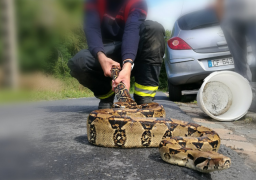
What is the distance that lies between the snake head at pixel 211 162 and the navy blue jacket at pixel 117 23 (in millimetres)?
1823

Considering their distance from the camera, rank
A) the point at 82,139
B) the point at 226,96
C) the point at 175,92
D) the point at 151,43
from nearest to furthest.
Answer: the point at 82,139 < the point at 151,43 < the point at 226,96 < the point at 175,92

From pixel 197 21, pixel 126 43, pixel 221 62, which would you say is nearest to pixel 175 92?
pixel 221 62

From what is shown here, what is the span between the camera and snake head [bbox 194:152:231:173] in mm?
1742

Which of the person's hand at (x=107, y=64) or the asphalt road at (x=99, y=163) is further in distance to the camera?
the person's hand at (x=107, y=64)

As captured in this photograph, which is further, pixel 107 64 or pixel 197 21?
pixel 197 21

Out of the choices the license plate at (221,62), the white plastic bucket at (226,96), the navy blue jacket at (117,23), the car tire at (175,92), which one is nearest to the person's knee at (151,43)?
the navy blue jacket at (117,23)

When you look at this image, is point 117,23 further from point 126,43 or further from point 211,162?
point 211,162

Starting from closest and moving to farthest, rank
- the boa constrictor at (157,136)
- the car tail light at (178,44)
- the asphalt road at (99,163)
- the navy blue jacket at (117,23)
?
the asphalt road at (99,163) < the boa constrictor at (157,136) < the navy blue jacket at (117,23) < the car tail light at (178,44)

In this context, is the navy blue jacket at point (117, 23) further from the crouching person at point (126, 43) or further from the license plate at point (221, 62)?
the license plate at point (221, 62)

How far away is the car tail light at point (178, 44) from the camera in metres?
6.06

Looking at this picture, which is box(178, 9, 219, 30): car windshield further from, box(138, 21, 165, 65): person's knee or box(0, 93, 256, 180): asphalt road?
box(0, 93, 256, 180): asphalt road

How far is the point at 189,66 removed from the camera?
594 cm

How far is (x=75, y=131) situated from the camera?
111 inches

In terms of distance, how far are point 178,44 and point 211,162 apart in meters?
4.72
